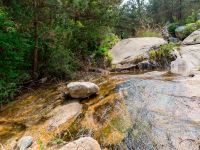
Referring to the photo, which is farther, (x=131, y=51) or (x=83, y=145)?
(x=131, y=51)

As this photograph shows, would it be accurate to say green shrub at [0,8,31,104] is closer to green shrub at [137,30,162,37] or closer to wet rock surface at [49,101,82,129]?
wet rock surface at [49,101,82,129]

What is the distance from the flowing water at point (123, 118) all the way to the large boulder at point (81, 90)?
0.48 feet

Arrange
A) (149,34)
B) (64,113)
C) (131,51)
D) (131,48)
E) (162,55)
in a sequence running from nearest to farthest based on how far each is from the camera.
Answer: (64,113), (162,55), (131,51), (131,48), (149,34)

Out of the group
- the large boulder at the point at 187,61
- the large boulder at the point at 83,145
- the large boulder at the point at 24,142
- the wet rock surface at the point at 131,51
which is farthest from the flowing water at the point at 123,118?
the wet rock surface at the point at 131,51

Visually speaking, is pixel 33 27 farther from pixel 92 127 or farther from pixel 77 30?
pixel 92 127

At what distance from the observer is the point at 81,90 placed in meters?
5.99

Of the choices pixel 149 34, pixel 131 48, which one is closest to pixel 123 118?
pixel 131 48

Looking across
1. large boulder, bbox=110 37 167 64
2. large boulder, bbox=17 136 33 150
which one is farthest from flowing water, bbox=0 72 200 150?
→ large boulder, bbox=110 37 167 64

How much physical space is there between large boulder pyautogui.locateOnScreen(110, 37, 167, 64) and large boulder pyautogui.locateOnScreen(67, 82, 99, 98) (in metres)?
5.16

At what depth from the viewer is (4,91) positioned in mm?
6711

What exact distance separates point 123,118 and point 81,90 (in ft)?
4.89

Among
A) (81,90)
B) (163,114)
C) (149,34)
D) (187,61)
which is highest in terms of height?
(149,34)

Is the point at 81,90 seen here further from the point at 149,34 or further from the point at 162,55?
the point at 149,34

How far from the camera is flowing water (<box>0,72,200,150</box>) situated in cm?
409
